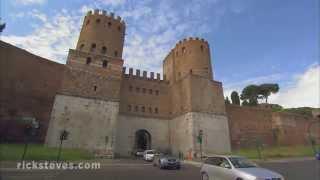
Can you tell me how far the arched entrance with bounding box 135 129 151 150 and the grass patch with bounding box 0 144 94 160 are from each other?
12983 millimetres

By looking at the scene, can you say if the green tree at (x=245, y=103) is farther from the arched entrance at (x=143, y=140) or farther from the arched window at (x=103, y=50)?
the arched window at (x=103, y=50)

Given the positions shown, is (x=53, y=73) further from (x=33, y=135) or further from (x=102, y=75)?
(x=33, y=135)

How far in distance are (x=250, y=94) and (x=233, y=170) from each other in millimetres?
67221

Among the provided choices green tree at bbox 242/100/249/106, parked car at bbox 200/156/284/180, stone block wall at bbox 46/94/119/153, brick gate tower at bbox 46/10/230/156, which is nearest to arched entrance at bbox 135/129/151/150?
brick gate tower at bbox 46/10/230/156

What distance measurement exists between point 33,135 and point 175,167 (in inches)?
707

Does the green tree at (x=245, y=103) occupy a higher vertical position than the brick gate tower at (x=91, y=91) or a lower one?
higher

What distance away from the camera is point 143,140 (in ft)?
138

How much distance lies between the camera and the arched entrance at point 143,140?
38625mm

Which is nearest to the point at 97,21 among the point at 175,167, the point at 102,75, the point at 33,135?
the point at 102,75

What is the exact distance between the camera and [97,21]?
116ft

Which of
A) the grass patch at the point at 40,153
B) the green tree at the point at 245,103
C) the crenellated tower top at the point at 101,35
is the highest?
the crenellated tower top at the point at 101,35

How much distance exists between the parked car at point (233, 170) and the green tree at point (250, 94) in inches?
2490

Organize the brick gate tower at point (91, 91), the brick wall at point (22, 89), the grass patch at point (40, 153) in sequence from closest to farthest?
1. the grass patch at point (40, 153)
2. the brick wall at point (22, 89)
3. the brick gate tower at point (91, 91)

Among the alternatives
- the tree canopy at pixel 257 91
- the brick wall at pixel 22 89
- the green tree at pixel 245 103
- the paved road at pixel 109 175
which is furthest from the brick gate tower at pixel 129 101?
the tree canopy at pixel 257 91
